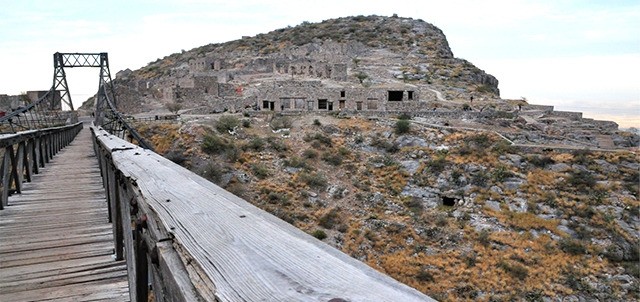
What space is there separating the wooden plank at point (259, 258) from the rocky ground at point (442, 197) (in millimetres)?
14172

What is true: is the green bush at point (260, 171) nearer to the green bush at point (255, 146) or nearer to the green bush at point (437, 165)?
the green bush at point (255, 146)

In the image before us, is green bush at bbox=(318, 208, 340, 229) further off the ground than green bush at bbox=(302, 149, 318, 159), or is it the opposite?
green bush at bbox=(302, 149, 318, 159)

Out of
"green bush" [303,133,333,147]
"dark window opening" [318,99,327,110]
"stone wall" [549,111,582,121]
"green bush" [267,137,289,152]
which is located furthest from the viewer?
"stone wall" [549,111,582,121]

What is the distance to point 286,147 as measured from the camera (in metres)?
25.7

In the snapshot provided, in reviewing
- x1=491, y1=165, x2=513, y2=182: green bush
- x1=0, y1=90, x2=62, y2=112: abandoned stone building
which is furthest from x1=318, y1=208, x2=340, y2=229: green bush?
x1=0, y1=90, x2=62, y2=112: abandoned stone building

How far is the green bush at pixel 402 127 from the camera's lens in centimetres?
2764

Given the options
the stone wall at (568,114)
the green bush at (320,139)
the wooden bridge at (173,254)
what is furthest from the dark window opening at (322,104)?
the wooden bridge at (173,254)

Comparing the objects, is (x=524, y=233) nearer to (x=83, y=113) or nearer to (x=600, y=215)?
(x=600, y=215)

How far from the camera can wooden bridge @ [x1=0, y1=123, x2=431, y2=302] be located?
108 cm

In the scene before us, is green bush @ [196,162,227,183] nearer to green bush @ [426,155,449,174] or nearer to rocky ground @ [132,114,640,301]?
rocky ground @ [132,114,640,301]

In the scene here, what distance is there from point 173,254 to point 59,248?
12.7 feet

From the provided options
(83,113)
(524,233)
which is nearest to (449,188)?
(524,233)

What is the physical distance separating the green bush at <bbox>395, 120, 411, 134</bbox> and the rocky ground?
9 centimetres

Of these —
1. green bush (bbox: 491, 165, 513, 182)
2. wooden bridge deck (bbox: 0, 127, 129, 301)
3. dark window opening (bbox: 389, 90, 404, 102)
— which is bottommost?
green bush (bbox: 491, 165, 513, 182)
